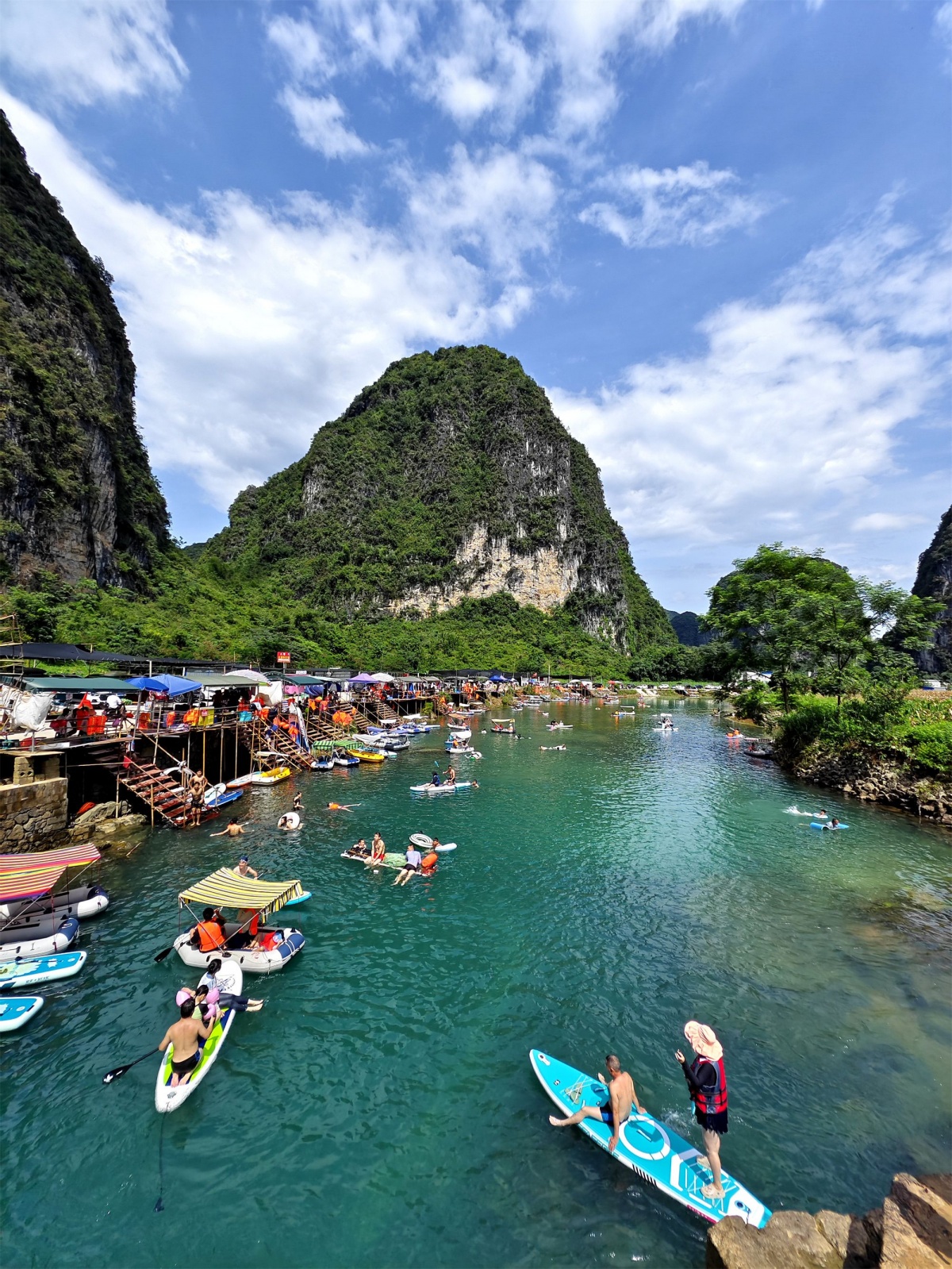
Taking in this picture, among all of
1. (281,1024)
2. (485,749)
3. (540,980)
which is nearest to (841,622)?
(485,749)

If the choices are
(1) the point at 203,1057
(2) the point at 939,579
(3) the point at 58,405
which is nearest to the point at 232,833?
(1) the point at 203,1057

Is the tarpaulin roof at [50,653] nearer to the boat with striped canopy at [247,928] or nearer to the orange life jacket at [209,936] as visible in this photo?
the boat with striped canopy at [247,928]

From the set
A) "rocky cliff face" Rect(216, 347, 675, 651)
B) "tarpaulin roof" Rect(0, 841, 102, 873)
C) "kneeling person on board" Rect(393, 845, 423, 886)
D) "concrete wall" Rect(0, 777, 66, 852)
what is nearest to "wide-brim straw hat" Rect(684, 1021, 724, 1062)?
"kneeling person on board" Rect(393, 845, 423, 886)

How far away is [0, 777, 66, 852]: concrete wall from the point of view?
15094 millimetres

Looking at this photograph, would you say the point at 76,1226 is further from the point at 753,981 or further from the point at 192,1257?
the point at 753,981

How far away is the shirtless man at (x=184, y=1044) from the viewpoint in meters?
7.87

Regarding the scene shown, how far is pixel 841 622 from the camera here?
1215 inches

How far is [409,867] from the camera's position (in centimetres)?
1633

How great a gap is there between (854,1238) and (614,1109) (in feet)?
9.34

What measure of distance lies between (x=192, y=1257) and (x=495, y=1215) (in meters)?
3.65

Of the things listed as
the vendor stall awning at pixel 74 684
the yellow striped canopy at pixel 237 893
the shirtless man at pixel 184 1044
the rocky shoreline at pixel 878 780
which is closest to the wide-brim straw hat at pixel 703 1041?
the shirtless man at pixel 184 1044

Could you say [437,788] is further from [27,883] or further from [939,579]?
[939,579]

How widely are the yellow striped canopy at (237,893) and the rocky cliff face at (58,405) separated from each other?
150 feet

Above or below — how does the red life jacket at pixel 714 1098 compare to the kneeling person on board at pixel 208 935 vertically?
above
